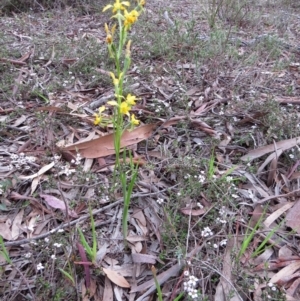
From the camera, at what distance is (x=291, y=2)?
15.0 feet

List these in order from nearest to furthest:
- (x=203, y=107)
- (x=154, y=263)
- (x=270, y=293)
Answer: (x=270, y=293), (x=154, y=263), (x=203, y=107)

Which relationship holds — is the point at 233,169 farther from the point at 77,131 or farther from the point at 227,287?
the point at 77,131

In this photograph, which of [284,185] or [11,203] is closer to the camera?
[11,203]

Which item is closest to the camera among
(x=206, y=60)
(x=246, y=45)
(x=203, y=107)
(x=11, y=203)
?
(x=11, y=203)

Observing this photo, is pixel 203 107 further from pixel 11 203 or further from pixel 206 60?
pixel 11 203

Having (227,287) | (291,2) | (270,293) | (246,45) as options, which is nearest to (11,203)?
(227,287)

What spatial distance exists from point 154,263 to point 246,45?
2.62 m

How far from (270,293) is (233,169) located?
64 cm

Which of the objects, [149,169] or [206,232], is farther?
[149,169]

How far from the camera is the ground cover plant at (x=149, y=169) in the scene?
1.37 m

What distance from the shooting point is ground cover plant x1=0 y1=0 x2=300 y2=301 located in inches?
54.0

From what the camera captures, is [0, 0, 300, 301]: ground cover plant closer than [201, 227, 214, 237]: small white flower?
Yes

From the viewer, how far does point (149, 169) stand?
182cm

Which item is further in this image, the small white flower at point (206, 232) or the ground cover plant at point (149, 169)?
the small white flower at point (206, 232)
